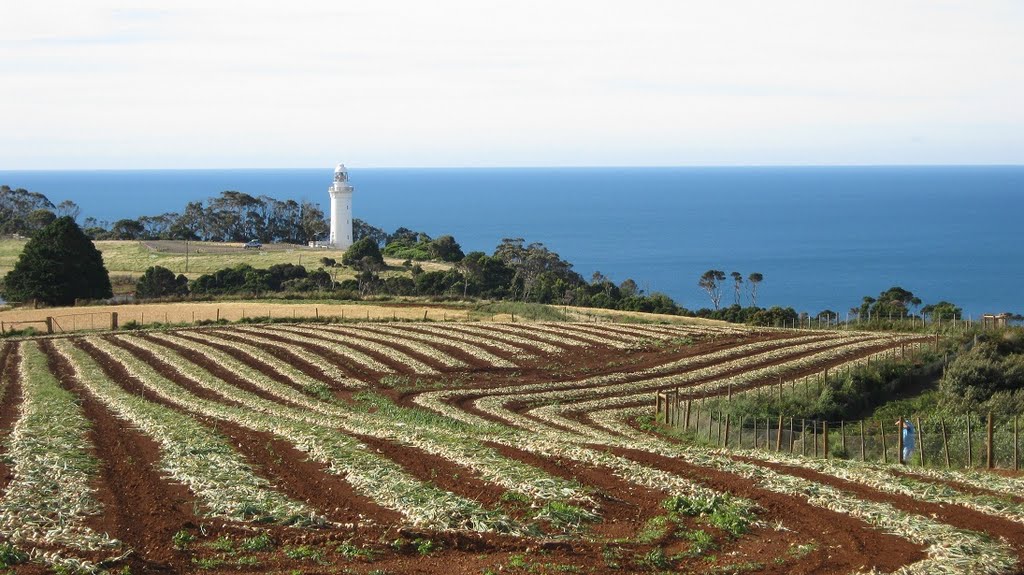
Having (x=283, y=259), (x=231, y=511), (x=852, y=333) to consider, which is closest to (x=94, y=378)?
(x=231, y=511)

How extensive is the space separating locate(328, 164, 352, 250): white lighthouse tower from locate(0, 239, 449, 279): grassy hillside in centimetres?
476

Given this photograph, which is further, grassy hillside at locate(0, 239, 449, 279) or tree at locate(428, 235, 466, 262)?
tree at locate(428, 235, 466, 262)

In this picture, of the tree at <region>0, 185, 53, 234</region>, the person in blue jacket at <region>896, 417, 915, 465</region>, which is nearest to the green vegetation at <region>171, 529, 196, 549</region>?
the person in blue jacket at <region>896, 417, 915, 465</region>

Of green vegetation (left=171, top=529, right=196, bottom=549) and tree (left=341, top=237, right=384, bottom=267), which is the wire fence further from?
tree (left=341, top=237, right=384, bottom=267)

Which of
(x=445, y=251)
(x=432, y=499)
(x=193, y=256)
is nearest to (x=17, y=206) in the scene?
(x=193, y=256)

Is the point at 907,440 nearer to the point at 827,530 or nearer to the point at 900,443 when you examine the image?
the point at 900,443

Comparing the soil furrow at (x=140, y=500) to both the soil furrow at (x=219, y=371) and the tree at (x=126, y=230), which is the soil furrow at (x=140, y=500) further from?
the tree at (x=126, y=230)

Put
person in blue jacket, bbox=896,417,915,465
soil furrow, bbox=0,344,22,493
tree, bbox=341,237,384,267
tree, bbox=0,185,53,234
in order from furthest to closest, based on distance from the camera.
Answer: tree, bbox=0,185,53,234 → tree, bbox=341,237,384,267 → person in blue jacket, bbox=896,417,915,465 → soil furrow, bbox=0,344,22,493

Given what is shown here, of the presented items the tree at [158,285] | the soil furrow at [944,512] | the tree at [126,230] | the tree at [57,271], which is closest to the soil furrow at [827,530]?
the soil furrow at [944,512]

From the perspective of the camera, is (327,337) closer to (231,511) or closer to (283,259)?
(231,511)

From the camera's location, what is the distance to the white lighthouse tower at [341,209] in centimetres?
13112

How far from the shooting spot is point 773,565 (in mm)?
14375

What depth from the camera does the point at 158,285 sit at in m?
99.5

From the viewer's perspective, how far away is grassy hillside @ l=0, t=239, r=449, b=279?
116 meters
